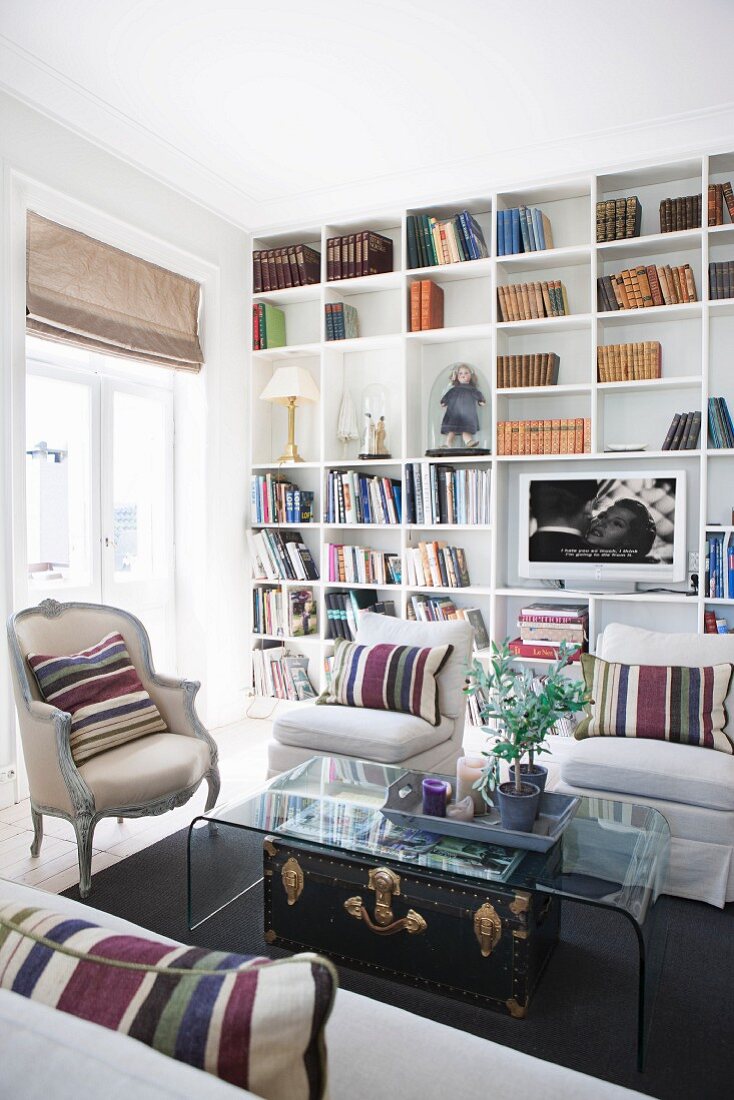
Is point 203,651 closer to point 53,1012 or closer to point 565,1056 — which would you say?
point 565,1056

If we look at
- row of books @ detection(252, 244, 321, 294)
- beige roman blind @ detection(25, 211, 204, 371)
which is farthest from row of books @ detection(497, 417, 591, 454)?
beige roman blind @ detection(25, 211, 204, 371)

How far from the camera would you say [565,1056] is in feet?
6.18

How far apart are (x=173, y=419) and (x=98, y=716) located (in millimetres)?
2305

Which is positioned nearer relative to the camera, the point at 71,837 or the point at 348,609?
the point at 71,837

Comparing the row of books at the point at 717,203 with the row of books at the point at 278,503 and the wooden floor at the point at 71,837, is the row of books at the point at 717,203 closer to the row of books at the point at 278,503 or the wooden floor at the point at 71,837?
the row of books at the point at 278,503

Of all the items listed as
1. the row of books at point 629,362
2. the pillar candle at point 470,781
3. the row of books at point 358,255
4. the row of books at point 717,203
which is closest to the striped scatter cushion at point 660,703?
the pillar candle at point 470,781

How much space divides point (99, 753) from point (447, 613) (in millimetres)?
2187

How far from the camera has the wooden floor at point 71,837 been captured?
2879 millimetres

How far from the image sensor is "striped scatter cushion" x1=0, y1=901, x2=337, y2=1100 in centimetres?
82

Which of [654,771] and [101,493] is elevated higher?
[101,493]

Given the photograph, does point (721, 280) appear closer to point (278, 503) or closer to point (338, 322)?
point (338, 322)

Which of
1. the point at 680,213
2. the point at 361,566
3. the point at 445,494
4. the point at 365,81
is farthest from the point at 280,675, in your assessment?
the point at 680,213

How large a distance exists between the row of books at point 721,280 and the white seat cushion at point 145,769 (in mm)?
3107

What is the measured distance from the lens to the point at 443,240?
4.47m
